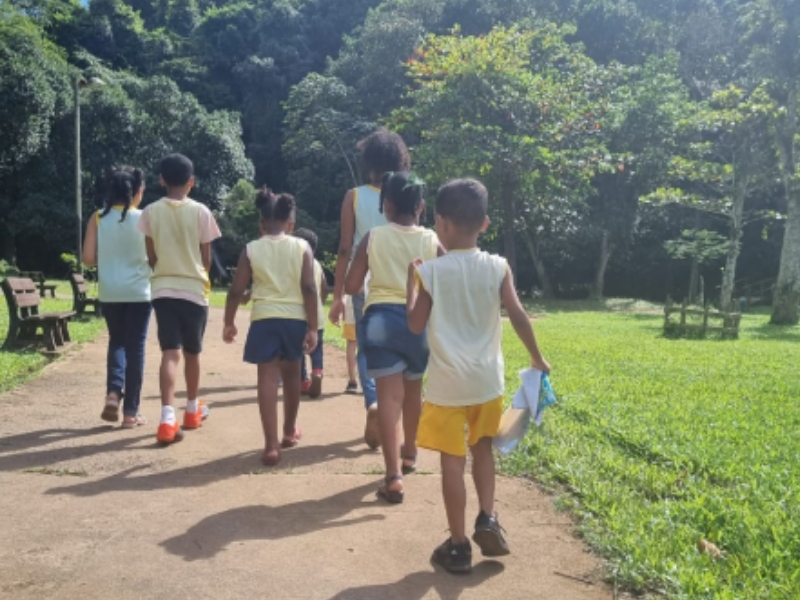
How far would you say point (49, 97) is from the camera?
32.8 meters

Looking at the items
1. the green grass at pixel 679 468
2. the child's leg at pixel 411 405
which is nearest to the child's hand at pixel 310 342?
the child's leg at pixel 411 405

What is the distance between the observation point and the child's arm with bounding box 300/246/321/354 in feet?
16.6

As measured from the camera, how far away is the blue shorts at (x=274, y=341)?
4996 millimetres

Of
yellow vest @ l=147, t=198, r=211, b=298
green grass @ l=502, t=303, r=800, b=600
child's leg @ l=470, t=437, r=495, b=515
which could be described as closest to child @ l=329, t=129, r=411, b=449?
green grass @ l=502, t=303, r=800, b=600

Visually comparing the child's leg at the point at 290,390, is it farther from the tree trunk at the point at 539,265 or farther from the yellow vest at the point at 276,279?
the tree trunk at the point at 539,265

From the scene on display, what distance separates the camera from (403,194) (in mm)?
4438

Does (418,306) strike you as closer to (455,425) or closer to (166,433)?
(455,425)

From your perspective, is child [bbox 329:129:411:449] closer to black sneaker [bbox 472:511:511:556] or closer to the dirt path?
the dirt path

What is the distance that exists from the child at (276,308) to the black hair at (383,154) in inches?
21.8

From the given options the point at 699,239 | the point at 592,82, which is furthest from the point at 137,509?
the point at 699,239

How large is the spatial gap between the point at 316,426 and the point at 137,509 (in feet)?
7.18

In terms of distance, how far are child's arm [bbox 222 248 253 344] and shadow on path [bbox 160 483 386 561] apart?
1.40 m

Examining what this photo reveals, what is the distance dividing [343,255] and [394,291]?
0.70 m

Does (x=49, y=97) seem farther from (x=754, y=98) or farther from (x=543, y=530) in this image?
(x=543, y=530)
